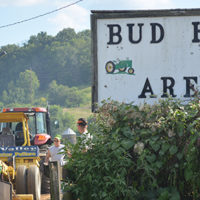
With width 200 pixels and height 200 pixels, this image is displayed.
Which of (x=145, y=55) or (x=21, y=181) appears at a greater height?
(x=145, y=55)

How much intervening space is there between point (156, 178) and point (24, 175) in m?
7.24

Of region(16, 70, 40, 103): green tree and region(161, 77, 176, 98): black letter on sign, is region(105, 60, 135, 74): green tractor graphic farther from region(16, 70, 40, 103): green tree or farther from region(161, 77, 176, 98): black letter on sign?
region(16, 70, 40, 103): green tree

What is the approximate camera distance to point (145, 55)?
18.1ft

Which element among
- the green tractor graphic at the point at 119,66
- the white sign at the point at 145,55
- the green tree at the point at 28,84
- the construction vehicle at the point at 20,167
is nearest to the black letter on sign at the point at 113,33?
the white sign at the point at 145,55

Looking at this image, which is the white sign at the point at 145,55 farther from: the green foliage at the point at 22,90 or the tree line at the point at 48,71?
the tree line at the point at 48,71

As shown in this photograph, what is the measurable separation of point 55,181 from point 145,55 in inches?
64.6

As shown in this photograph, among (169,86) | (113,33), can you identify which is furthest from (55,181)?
(113,33)

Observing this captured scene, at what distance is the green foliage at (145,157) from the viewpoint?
5016 mm

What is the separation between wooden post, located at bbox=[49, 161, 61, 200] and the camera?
543 cm

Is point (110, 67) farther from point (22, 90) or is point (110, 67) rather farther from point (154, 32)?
point (22, 90)

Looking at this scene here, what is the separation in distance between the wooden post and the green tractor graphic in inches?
45.4

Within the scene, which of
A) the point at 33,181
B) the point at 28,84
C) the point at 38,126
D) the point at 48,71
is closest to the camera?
the point at 33,181

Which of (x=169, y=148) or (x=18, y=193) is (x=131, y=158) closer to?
(x=169, y=148)

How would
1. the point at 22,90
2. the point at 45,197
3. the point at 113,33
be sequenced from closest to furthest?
the point at 113,33
the point at 45,197
the point at 22,90
